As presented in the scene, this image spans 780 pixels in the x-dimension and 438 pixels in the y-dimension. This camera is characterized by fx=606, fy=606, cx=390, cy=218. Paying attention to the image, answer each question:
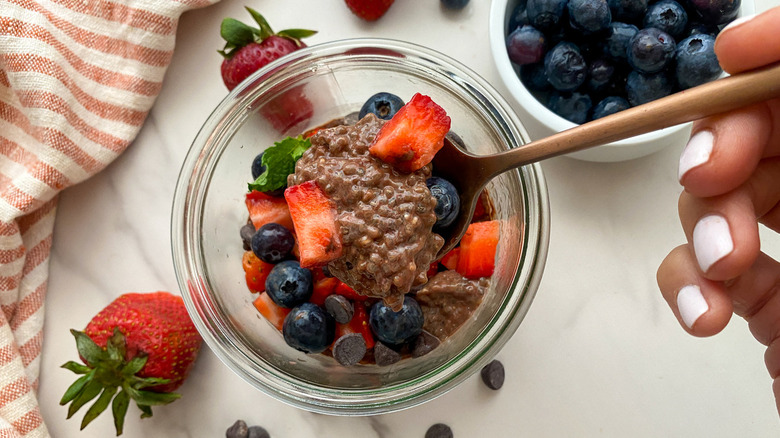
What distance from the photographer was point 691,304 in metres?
1.13

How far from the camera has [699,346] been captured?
174cm

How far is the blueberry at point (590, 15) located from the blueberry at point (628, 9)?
0.07 m

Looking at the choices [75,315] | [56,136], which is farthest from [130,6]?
[75,315]

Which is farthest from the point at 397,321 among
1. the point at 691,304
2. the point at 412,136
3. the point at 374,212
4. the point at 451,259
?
the point at 691,304

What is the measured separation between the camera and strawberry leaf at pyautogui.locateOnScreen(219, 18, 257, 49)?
171 centimetres

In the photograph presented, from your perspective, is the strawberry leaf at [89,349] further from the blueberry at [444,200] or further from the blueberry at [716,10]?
the blueberry at [716,10]

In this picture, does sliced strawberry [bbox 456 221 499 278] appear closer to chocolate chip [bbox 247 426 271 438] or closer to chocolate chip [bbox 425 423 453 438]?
chocolate chip [bbox 425 423 453 438]

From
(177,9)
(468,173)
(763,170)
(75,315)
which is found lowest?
(75,315)

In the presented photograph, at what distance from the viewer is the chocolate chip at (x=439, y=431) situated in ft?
5.57

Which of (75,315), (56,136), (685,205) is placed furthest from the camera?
(75,315)

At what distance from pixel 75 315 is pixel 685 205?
1705mm

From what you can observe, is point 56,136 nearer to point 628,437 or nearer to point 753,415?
point 628,437

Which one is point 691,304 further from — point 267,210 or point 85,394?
point 85,394

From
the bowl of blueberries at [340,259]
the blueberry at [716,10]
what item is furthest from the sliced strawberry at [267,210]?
the blueberry at [716,10]
